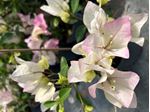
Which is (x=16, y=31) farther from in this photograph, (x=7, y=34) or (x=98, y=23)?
(x=98, y=23)

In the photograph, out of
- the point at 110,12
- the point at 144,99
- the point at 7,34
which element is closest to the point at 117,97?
the point at 144,99

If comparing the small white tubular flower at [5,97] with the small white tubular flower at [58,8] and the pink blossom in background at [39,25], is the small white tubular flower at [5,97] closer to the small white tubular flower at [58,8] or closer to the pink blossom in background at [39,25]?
the pink blossom in background at [39,25]

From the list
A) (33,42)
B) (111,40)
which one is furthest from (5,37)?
(111,40)

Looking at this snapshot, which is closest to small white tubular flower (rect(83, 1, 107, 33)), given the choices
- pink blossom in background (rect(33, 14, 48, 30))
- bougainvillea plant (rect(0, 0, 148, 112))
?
bougainvillea plant (rect(0, 0, 148, 112))

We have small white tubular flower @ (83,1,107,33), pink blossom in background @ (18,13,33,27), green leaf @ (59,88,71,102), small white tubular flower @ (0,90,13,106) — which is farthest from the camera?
pink blossom in background @ (18,13,33,27)

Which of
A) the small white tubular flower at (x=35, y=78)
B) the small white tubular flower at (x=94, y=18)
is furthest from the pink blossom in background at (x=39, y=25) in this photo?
the small white tubular flower at (x=94, y=18)

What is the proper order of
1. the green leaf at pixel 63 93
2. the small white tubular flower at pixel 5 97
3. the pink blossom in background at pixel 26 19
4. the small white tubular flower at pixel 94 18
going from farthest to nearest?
1. the pink blossom in background at pixel 26 19
2. the small white tubular flower at pixel 5 97
3. the green leaf at pixel 63 93
4. the small white tubular flower at pixel 94 18

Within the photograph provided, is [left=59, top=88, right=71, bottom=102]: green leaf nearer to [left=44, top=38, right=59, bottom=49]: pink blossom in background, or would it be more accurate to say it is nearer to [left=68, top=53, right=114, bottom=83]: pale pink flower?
[left=68, top=53, right=114, bottom=83]: pale pink flower

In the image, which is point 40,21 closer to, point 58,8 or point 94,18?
point 58,8
